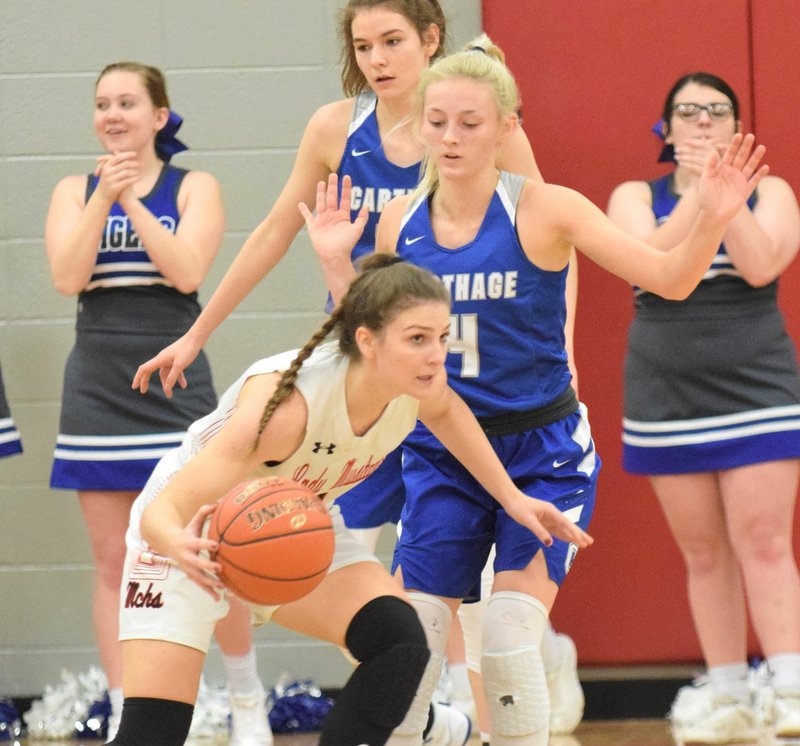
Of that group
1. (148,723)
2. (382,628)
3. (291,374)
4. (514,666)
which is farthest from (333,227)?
(148,723)

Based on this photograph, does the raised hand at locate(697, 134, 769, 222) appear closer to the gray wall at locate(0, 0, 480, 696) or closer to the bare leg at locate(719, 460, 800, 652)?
the bare leg at locate(719, 460, 800, 652)

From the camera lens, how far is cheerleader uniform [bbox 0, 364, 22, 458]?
4.80m

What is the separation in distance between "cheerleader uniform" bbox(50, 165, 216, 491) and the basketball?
1690 mm

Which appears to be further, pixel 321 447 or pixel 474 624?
pixel 474 624

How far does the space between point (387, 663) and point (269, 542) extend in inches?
14.3

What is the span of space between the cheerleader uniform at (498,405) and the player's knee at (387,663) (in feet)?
1.22

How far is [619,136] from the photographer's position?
521 cm

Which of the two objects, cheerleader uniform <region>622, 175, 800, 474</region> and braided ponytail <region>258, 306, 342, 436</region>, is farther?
cheerleader uniform <region>622, 175, 800, 474</region>

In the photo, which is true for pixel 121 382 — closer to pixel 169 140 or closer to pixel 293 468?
pixel 169 140

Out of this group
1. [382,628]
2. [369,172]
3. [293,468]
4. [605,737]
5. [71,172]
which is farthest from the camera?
[71,172]

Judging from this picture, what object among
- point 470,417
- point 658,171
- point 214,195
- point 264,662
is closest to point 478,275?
point 470,417

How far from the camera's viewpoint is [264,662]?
5.29 metres

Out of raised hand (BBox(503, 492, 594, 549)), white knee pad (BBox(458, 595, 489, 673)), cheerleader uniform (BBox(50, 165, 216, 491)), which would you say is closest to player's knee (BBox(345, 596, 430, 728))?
raised hand (BBox(503, 492, 594, 549))

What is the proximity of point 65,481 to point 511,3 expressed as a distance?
2.30m
